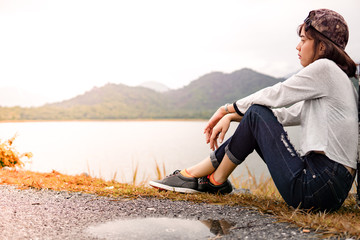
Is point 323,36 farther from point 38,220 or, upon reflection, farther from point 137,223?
point 38,220

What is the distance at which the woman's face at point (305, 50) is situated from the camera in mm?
2443

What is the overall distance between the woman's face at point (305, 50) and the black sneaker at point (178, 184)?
144 centimetres

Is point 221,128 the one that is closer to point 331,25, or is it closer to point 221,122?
point 221,122

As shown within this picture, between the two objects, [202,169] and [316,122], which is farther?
[202,169]

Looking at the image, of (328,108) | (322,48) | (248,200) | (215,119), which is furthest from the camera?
(248,200)

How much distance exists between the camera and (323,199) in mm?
2365

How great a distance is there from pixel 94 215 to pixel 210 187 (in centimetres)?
109

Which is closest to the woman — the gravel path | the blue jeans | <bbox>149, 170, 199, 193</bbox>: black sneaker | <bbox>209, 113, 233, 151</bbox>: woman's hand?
the blue jeans

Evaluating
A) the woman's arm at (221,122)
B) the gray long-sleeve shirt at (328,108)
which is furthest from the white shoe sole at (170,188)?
Answer: the gray long-sleeve shirt at (328,108)

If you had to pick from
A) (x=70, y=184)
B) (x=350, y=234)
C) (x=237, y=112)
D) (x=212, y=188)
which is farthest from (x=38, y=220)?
(x=350, y=234)

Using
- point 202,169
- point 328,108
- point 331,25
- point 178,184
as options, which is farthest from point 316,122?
point 178,184

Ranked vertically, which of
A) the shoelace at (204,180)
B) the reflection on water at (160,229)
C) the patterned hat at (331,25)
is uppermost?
the patterned hat at (331,25)

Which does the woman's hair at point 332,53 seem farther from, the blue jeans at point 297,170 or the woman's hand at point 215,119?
the woman's hand at point 215,119

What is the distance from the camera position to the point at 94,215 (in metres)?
2.63
